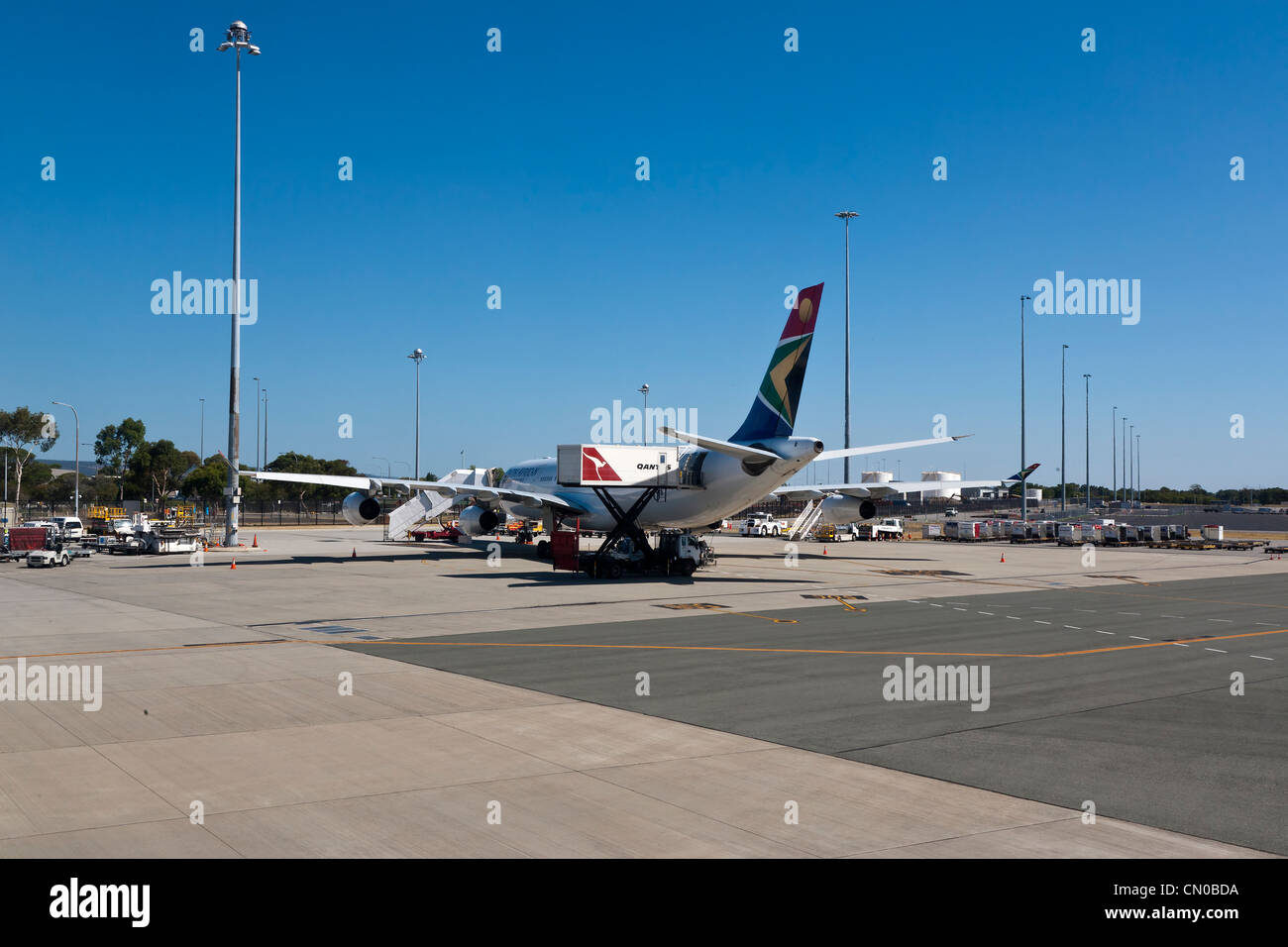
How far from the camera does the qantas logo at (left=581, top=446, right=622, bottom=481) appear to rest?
121ft

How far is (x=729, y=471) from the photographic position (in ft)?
124

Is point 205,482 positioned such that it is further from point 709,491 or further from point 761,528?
point 709,491

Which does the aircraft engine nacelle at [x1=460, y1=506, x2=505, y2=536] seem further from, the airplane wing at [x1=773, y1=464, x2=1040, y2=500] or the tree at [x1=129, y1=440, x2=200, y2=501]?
the tree at [x1=129, y1=440, x2=200, y2=501]

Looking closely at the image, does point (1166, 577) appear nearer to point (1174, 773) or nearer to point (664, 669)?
point (664, 669)

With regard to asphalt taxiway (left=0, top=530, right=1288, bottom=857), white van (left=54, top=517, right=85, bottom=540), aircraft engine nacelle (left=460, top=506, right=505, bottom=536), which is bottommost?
asphalt taxiway (left=0, top=530, right=1288, bottom=857)

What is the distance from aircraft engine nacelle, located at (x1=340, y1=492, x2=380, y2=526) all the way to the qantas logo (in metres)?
14.1

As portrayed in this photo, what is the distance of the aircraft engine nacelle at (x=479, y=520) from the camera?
165 feet

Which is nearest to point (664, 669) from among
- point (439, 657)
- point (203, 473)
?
point (439, 657)

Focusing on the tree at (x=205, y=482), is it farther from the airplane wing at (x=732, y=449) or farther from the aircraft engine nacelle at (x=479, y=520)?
the airplane wing at (x=732, y=449)

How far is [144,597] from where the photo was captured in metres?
30.2

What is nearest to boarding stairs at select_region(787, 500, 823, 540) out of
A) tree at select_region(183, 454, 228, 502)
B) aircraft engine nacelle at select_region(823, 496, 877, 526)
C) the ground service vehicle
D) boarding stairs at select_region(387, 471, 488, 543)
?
the ground service vehicle

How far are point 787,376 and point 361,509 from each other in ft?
72.3

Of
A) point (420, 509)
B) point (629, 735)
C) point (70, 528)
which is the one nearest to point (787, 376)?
point (629, 735)
